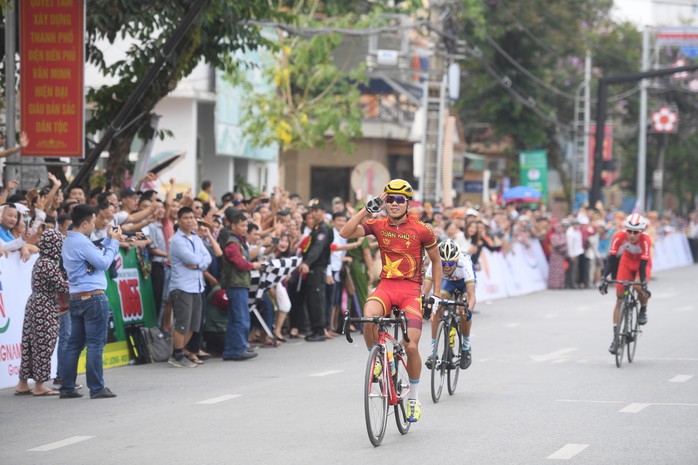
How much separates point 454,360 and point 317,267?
21.2 feet

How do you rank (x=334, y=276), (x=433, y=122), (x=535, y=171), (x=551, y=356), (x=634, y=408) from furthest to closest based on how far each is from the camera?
(x=535, y=171) < (x=433, y=122) < (x=334, y=276) < (x=551, y=356) < (x=634, y=408)

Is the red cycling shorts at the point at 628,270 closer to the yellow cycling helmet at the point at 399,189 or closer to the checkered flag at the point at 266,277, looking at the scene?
the checkered flag at the point at 266,277

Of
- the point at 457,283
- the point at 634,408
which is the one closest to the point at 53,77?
the point at 457,283

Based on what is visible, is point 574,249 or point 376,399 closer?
point 376,399

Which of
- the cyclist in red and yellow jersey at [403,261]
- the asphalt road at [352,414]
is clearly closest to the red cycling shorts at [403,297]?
the cyclist in red and yellow jersey at [403,261]

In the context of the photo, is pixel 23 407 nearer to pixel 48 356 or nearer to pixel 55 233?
pixel 48 356

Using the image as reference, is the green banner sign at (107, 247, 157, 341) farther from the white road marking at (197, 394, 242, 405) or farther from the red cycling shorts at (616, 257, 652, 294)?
the red cycling shorts at (616, 257, 652, 294)

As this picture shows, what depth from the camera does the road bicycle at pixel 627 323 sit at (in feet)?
53.4

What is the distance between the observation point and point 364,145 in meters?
52.4

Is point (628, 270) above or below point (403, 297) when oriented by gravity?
below

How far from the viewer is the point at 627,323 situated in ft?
54.3

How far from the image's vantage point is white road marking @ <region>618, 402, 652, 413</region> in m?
12.2

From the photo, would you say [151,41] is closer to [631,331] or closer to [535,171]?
[631,331]

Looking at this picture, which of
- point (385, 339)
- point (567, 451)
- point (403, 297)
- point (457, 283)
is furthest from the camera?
point (457, 283)
